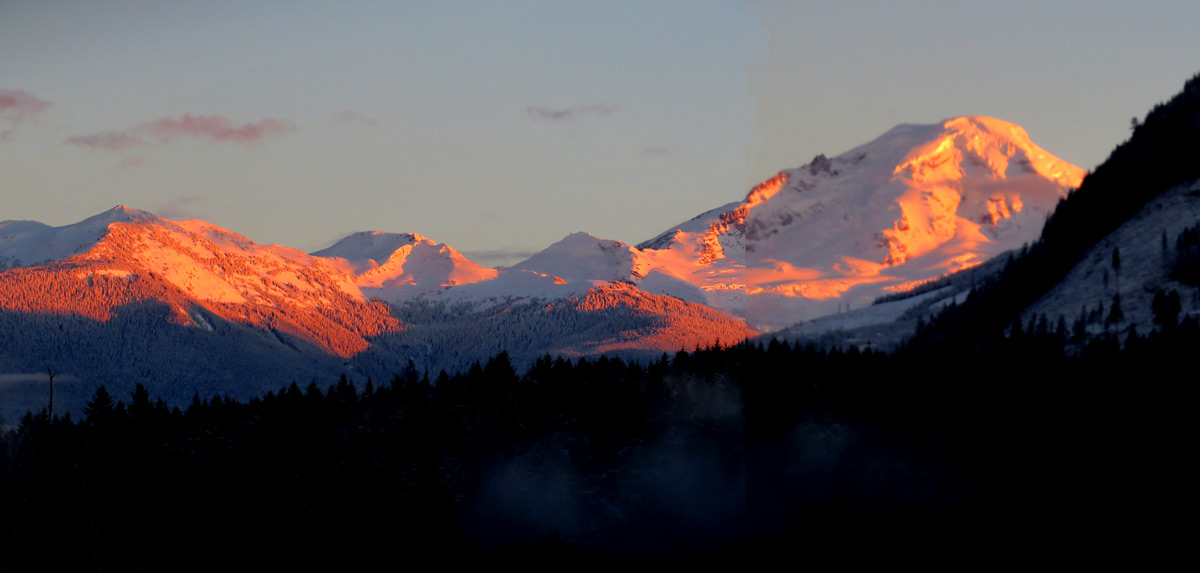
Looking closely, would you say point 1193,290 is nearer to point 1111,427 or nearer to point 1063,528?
point 1111,427

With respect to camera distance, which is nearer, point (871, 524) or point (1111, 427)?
point (871, 524)

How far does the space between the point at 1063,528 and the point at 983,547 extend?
10.6 meters

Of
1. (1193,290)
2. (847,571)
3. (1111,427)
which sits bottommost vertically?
(847,571)

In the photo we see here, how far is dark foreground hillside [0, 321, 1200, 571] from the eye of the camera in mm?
137875

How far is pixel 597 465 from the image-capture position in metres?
161

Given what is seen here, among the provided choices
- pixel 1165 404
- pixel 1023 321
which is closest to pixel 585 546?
pixel 1165 404

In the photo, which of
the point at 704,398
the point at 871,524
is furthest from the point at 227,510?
the point at 871,524

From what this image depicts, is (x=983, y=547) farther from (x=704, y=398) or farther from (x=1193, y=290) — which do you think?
(x=1193, y=290)

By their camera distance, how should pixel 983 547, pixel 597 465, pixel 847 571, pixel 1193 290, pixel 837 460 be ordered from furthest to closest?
1. pixel 1193 290
2. pixel 597 465
3. pixel 837 460
4. pixel 983 547
5. pixel 847 571

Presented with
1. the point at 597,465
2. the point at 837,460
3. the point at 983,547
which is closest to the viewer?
the point at 983,547

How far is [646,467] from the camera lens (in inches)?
6073

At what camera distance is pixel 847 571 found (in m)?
128

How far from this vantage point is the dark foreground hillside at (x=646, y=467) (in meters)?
138

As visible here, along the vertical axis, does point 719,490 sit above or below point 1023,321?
below
